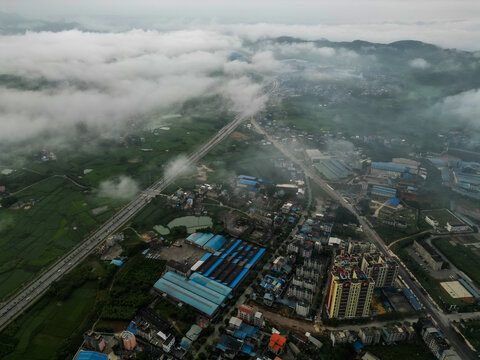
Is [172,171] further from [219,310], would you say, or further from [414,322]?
[414,322]

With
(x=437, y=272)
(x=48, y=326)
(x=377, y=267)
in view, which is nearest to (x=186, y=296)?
(x=48, y=326)

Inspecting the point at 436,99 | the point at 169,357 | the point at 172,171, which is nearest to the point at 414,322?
the point at 169,357

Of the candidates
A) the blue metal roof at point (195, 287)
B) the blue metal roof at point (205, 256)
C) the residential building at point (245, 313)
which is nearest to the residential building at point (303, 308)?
the residential building at point (245, 313)

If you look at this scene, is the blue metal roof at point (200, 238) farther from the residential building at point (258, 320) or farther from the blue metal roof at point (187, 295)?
the residential building at point (258, 320)

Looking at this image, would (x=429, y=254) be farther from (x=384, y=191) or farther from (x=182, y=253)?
(x=182, y=253)

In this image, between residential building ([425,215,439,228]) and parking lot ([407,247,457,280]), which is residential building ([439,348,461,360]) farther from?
residential building ([425,215,439,228])

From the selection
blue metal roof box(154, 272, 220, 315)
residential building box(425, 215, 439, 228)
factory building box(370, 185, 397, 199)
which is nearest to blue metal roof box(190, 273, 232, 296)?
blue metal roof box(154, 272, 220, 315)

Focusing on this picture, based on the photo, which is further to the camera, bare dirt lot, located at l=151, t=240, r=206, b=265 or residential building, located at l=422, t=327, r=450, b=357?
bare dirt lot, located at l=151, t=240, r=206, b=265
